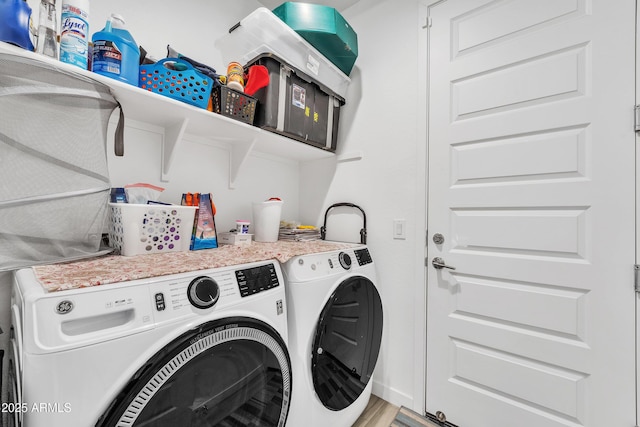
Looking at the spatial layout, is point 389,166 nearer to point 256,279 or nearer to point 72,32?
point 256,279

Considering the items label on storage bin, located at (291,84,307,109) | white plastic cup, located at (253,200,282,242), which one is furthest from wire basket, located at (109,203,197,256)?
label on storage bin, located at (291,84,307,109)

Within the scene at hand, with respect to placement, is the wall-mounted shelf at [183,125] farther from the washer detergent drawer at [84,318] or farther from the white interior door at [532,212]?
the white interior door at [532,212]

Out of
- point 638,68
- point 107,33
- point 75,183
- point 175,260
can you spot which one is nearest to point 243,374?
point 175,260

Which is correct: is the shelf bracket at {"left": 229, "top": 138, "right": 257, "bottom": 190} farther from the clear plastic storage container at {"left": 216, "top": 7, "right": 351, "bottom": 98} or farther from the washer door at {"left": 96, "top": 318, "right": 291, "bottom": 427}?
the washer door at {"left": 96, "top": 318, "right": 291, "bottom": 427}

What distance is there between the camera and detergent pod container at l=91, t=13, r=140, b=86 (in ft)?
3.08

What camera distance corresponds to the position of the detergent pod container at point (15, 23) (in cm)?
75

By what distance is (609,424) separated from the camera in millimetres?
1109

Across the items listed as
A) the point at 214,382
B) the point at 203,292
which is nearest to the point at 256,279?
the point at 203,292

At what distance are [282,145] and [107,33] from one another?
958 millimetres

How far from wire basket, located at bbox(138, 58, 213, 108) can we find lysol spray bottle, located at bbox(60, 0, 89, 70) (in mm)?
219

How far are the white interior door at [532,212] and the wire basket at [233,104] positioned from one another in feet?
3.47

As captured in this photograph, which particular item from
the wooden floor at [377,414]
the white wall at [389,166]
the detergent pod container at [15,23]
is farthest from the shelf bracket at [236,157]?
the wooden floor at [377,414]

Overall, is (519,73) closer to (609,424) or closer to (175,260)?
(609,424)

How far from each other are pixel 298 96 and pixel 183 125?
68 centimetres
